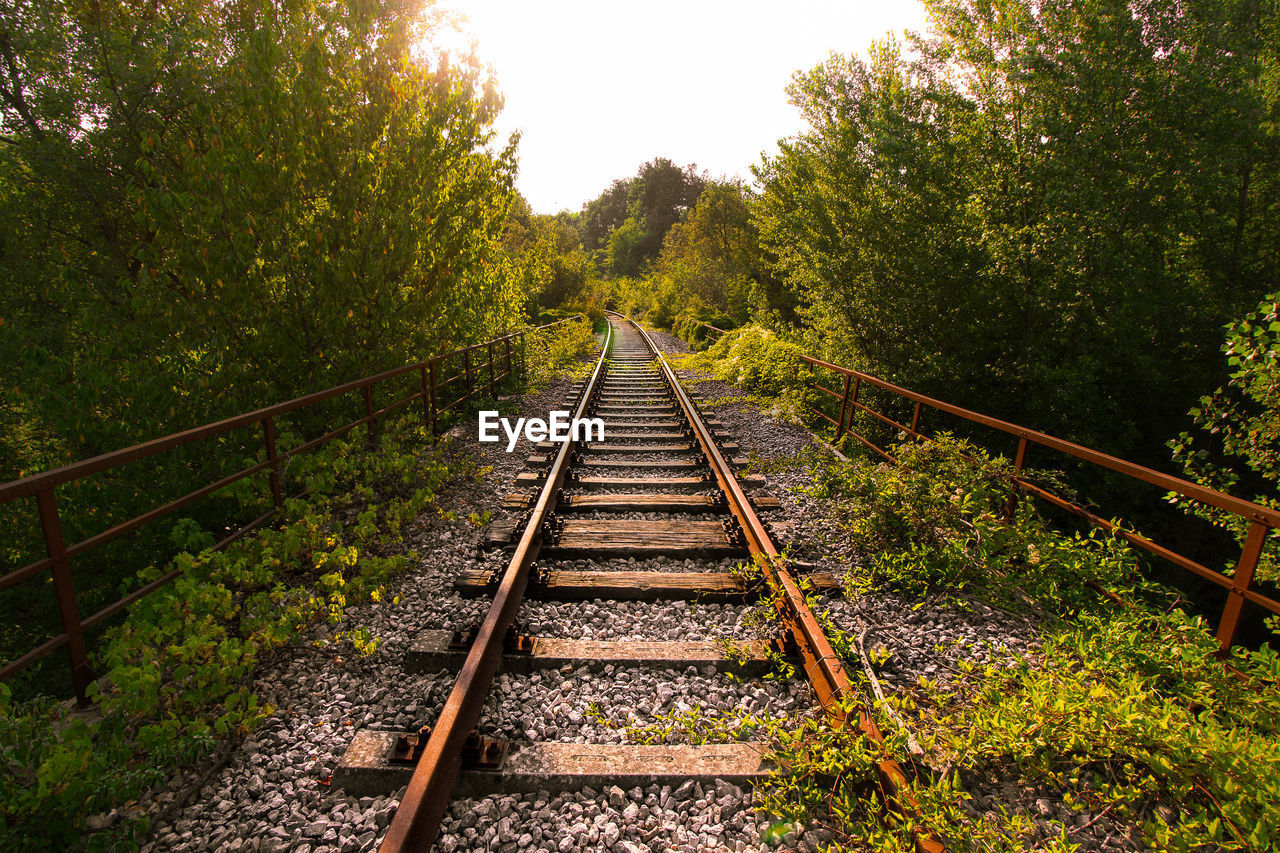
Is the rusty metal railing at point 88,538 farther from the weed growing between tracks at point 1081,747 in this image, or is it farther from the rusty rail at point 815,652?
the rusty rail at point 815,652

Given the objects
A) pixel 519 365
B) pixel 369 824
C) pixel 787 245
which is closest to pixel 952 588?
pixel 369 824

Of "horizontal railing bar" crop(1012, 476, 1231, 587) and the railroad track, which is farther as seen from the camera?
"horizontal railing bar" crop(1012, 476, 1231, 587)

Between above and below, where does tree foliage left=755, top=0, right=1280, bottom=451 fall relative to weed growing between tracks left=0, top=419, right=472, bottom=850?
above

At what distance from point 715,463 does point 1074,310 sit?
8.41 meters

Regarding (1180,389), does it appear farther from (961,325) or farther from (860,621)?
(860,621)

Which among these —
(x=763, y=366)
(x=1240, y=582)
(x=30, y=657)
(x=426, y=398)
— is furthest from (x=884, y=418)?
(x=30, y=657)

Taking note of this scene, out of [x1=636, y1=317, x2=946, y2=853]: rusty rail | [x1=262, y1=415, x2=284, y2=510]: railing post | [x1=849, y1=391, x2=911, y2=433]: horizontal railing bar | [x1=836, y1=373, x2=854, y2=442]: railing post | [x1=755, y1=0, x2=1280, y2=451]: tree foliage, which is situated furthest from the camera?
[x1=755, y1=0, x2=1280, y2=451]: tree foliage

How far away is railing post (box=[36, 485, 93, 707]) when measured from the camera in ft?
8.12

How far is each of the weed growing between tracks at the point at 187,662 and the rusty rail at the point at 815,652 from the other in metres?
2.31

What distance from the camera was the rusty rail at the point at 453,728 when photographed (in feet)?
6.50

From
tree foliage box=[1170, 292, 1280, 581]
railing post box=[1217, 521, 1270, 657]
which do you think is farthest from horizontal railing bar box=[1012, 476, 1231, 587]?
tree foliage box=[1170, 292, 1280, 581]

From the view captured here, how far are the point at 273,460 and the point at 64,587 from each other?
1.78 metres

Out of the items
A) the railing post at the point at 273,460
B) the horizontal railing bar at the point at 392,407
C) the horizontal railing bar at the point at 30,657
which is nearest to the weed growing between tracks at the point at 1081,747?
the horizontal railing bar at the point at 30,657

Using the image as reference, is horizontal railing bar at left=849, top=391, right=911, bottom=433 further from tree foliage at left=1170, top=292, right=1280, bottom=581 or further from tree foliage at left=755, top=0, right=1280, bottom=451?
tree foliage at left=755, top=0, right=1280, bottom=451
